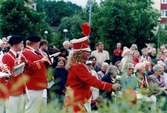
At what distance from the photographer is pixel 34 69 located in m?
9.00

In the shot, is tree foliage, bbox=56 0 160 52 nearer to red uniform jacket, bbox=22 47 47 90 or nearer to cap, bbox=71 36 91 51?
red uniform jacket, bbox=22 47 47 90

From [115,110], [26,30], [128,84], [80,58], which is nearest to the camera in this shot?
[115,110]

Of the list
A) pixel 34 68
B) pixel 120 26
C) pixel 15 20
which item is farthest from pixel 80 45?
pixel 120 26

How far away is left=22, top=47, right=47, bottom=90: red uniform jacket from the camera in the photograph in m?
8.95

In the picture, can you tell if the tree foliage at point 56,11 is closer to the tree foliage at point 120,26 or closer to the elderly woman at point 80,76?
the tree foliage at point 120,26

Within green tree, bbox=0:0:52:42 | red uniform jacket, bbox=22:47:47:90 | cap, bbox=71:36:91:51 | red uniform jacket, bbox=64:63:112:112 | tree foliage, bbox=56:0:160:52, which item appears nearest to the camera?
red uniform jacket, bbox=64:63:112:112

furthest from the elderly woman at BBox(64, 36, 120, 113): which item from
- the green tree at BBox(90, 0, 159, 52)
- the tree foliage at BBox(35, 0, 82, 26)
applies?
the tree foliage at BBox(35, 0, 82, 26)

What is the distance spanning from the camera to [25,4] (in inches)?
1825

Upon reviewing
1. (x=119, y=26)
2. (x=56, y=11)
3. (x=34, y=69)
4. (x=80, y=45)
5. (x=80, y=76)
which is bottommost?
(x=56, y=11)

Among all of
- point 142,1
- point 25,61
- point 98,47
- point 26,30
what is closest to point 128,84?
point 25,61

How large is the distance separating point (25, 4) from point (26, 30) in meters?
3.80

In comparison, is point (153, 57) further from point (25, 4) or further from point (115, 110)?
point (25, 4)

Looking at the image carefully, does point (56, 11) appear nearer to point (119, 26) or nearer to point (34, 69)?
point (119, 26)

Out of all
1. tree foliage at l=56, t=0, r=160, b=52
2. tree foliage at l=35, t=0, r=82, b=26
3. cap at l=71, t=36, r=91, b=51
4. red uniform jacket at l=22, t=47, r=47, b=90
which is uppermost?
cap at l=71, t=36, r=91, b=51
